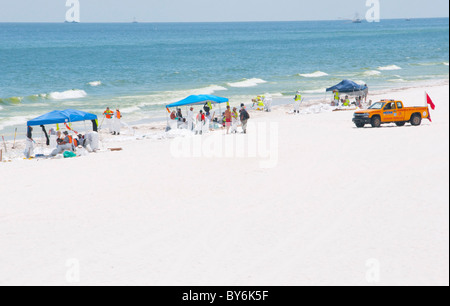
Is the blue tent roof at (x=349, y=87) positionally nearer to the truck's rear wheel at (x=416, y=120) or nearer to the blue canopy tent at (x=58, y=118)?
the truck's rear wheel at (x=416, y=120)

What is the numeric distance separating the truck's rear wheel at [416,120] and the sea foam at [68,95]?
29.7m

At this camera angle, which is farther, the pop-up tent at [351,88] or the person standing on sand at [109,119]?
the pop-up tent at [351,88]

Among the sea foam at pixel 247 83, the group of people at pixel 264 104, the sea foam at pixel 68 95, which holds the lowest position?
the group of people at pixel 264 104

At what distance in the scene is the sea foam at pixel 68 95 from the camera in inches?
1899

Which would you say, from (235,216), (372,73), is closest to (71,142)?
(235,216)

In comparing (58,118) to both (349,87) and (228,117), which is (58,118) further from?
(349,87)

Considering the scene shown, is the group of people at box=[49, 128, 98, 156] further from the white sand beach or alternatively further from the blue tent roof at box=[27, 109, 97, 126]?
the white sand beach

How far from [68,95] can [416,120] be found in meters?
31.6

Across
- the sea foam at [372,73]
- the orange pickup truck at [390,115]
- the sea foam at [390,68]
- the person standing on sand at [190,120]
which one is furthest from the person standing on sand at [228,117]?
the sea foam at [390,68]

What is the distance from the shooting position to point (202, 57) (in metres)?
93.6

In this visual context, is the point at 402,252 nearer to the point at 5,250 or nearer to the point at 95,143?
the point at 5,250

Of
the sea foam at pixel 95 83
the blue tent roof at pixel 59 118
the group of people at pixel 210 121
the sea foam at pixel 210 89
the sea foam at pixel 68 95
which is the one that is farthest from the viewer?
the sea foam at pixel 95 83

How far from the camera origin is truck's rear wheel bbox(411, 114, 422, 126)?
25761 millimetres
